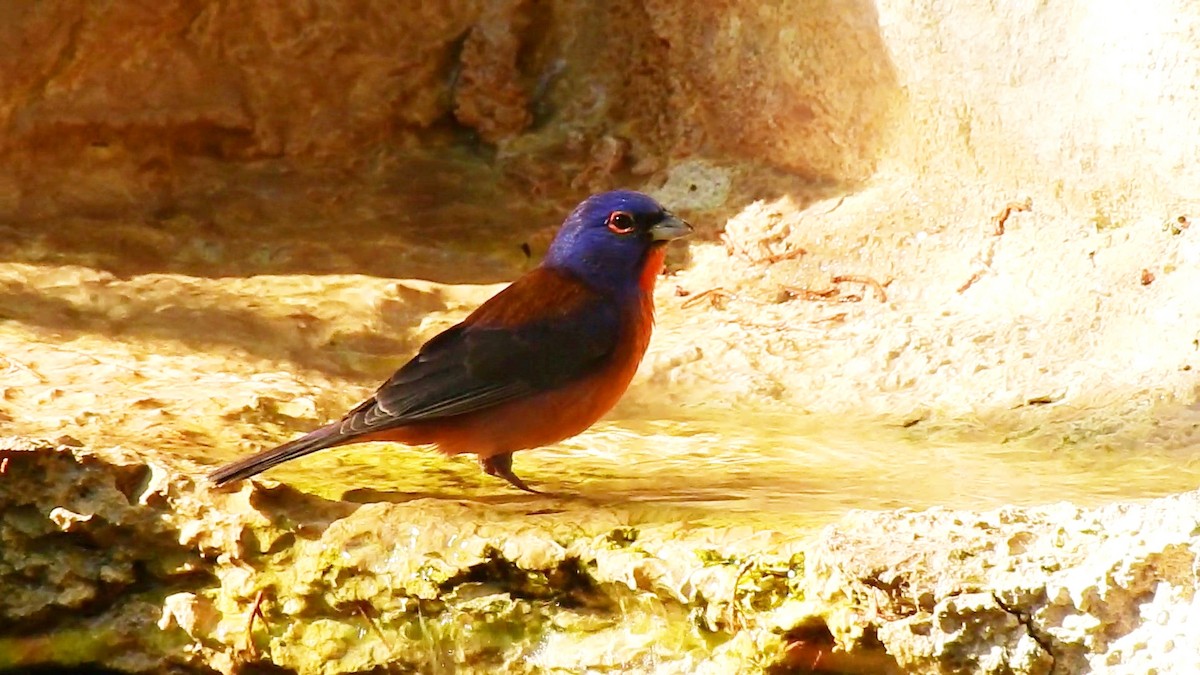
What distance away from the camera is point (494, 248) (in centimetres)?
712

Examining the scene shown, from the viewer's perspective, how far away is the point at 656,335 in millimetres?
6180

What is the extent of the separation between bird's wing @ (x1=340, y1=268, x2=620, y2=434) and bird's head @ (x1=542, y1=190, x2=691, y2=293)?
0.34ft

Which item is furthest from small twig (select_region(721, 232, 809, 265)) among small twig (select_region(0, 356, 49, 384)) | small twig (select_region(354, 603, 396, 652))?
small twig (select_region(354, 603, 396, 652))

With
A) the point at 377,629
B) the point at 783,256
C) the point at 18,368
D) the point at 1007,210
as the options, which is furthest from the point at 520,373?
the point at 1007,210

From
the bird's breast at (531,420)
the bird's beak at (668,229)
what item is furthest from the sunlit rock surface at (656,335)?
the bird's beak at (668,229)

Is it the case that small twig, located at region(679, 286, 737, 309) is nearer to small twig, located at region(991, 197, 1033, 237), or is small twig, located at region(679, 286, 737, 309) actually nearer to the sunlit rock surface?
the sunlit rock surface

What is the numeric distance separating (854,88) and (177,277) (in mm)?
2616

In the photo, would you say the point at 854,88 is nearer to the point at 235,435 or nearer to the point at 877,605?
the point at 235,435

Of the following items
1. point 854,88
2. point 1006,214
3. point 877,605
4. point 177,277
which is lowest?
point 877,605

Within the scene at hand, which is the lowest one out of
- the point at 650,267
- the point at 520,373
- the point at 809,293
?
the point at 520,373

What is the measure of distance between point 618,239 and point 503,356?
1.79 feet

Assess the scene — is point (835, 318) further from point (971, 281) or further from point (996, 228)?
point (996, 228)

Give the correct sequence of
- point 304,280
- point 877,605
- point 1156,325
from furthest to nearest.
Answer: point 304,280 < point 1156,325 < point 877,605

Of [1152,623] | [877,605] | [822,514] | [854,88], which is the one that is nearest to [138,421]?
[822,514]
